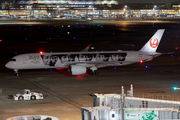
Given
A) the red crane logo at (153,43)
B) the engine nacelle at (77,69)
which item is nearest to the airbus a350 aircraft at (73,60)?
the engine nacelle at (77,69)

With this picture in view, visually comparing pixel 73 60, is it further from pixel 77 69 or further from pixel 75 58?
pixel 77 69

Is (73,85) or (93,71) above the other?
(93,71)

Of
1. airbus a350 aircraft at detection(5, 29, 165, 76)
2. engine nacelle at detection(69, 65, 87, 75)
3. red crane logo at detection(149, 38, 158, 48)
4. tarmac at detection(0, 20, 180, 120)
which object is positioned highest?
red crane logo at detection(149, 38, 158, 48)

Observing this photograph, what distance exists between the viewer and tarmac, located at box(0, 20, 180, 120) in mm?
31719

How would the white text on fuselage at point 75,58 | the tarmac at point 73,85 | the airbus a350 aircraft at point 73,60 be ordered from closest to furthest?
the tarmac at point 73,85, the airbus a350 aircraft at point 73,60, the white text on fuselage at point 75,58

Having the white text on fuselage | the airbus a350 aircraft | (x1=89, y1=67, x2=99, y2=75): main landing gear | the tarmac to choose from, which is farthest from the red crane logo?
(x1=89, y1=67, x2=99, y2=75): main landing gear

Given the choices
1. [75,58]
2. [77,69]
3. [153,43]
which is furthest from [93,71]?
[153,43]

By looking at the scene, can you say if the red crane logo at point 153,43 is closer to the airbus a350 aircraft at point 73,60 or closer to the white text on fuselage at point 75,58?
the airbus a350 aircraft at point 73,60

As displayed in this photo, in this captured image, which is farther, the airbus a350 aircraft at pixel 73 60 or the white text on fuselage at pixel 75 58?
the white text on fuselage at pixel 75 58

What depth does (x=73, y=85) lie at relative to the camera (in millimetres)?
43812

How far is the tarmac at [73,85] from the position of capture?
31719mm

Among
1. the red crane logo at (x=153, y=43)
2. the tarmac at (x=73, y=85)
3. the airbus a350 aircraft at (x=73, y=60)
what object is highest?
the red crane logo at (x=153, y=43)

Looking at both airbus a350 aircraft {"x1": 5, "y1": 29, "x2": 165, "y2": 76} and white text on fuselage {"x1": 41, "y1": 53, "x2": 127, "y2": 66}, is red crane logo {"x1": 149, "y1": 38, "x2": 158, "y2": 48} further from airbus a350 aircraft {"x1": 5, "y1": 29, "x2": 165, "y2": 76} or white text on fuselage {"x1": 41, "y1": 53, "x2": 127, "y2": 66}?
white text on fuselage {"x1": 41, "y1": 53, "x2": 127, "y2": 66}

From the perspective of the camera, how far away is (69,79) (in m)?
48.1
